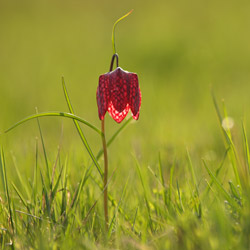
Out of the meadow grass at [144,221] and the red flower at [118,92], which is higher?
the red flower at [118,92]

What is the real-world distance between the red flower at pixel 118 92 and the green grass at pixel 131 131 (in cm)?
8

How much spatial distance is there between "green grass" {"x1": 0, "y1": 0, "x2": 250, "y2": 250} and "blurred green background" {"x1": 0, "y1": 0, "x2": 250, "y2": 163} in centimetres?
2

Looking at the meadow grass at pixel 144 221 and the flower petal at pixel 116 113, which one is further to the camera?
the flower petal at pixel 116 113

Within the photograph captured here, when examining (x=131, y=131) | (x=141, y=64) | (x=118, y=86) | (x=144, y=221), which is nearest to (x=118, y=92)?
(x=118, y=86)

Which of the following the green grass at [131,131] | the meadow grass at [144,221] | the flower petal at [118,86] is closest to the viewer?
the meadow grass at [144,221]

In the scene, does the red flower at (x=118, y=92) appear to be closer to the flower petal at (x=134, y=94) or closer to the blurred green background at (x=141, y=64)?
the flower petal at (x=134, y=94)

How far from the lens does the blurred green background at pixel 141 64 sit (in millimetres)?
3336

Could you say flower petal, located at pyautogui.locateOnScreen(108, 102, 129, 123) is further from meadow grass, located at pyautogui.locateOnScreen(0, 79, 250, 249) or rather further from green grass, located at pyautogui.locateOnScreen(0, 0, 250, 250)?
meadow grass, located at pyautogui.locateOnScreen(0, 79, 250, 249)

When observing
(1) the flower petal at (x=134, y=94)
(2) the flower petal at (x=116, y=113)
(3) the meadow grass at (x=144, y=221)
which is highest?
(1) the flower petal at (x=134, y=94)

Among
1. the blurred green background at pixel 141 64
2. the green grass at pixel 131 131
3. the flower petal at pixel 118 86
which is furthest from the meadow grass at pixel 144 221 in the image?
the blurred green background at pixel 141 64

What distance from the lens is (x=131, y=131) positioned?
3248mm

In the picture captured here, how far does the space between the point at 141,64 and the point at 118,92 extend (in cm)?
408

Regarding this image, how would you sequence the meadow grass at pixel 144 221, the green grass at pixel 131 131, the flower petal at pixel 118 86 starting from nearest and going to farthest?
the meadow grass at pixel 144 221 < the green grass at pixel 131 131 < the flower petal at pixel 118 86

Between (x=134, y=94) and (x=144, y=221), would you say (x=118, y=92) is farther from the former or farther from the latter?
(x=144, y=221)
